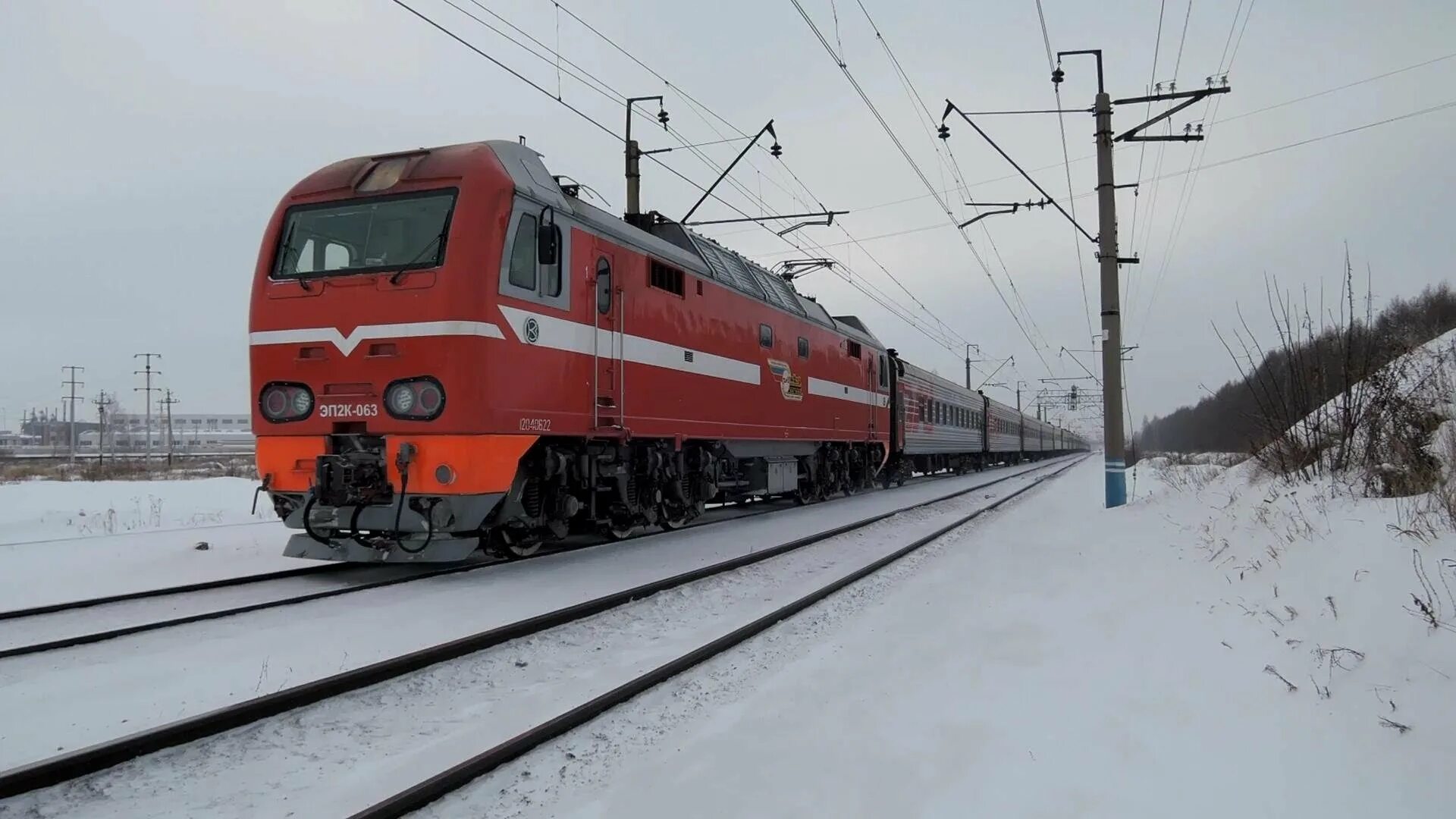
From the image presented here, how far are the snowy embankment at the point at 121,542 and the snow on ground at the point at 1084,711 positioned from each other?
5371 millimetres

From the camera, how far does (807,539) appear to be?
1014cm

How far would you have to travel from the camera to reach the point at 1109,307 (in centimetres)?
1353

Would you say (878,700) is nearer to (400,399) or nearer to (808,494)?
(400,399)

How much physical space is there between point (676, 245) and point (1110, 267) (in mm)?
7089

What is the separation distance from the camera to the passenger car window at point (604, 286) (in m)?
8.68

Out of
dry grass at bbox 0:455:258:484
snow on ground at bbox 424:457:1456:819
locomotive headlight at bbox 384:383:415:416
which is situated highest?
locomotive headlight at bbox 384:383:415:416

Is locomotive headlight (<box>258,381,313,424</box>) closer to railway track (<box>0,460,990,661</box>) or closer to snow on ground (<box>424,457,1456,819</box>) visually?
railway track (<box>0,460,990,661</box>)

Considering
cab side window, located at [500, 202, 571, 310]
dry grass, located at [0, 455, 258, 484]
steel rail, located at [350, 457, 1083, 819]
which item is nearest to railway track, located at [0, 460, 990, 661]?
cab side window, located at [500, 202, 571, 310]

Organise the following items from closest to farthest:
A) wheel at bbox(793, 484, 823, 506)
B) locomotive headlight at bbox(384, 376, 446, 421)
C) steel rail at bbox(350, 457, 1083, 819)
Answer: steel rail at bbox(350, 457, 1083, 819), locomotive headlight at bbox(384, 376, 446, 421), wheel at bbox(793, 484, 823, 506)

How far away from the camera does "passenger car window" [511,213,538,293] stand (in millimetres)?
7418

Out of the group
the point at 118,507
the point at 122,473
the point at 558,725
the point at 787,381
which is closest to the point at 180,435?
the point at 122,473

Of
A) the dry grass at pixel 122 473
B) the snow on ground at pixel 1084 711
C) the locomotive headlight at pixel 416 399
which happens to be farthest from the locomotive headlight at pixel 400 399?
the dry grass at pixel 122 473

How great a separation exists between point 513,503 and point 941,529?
614 cm

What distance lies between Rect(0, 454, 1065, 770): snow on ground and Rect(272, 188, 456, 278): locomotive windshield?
9.19 feet
